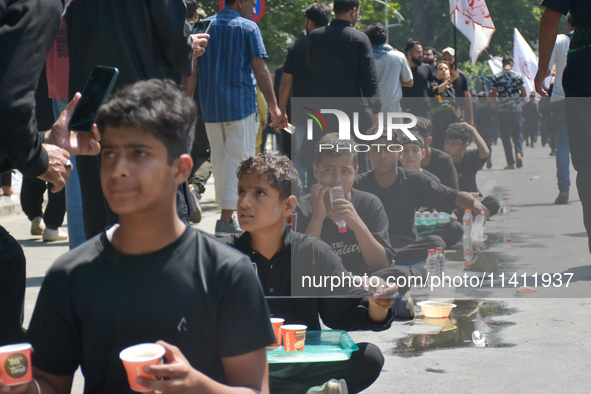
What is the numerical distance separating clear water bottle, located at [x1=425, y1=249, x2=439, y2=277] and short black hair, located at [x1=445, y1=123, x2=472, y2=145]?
0.56 meters

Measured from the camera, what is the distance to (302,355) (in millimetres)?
2762

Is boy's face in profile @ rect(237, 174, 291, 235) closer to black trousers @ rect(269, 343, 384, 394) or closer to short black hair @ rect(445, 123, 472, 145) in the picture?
black trousers @ rect(269, 343, 384, 394)

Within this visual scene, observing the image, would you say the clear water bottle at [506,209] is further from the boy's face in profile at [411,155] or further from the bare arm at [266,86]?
the bare arm at [266,86]

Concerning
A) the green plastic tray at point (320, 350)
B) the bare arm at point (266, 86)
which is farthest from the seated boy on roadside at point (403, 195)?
the bare arm at point (266, 86)

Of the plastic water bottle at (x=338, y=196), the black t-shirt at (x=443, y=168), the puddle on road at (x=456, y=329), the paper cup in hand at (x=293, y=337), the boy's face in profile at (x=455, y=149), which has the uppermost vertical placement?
the boy's face in profile at (x=455, y=149)

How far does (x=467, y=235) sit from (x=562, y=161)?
A: 72cm

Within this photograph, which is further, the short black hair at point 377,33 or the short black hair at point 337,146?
the short black hair at point 377,33

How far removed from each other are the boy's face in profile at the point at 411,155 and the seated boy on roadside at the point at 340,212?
248mm

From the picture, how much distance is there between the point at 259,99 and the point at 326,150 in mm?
6109

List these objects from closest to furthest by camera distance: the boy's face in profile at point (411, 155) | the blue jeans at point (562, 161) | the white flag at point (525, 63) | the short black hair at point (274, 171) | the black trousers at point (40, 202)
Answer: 1. the short black hair at point (274, 171)
2. the boy's face in profile at point (411, 155)
3. the blue jeans at point (562, 161)
4. the black trousers at point (40, 202)
5. the white flag at point (525, 63)

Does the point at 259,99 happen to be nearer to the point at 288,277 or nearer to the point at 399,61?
the point at 399,61

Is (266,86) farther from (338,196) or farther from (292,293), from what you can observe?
(292,293)

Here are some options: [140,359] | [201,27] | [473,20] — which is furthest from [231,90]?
[140,359]

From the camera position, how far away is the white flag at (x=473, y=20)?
712 cm
